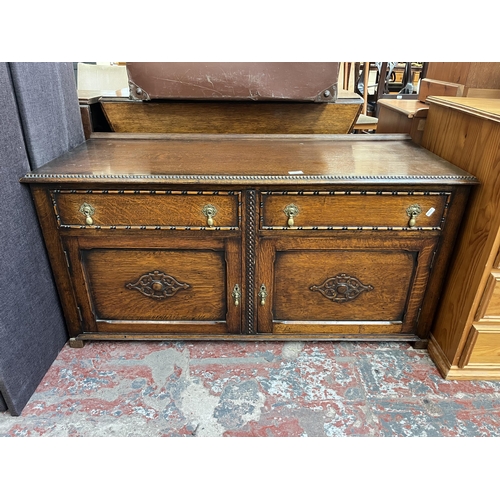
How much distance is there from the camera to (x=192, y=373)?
1.54m

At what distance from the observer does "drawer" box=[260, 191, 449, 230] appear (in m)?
1.34

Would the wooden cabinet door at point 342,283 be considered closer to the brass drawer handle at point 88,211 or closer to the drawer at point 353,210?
the drawer at point 353,210

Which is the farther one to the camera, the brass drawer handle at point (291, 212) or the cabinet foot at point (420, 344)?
the cabinet foot at point (420, 344)

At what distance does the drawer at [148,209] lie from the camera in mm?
1337

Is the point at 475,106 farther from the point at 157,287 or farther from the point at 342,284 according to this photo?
the point at 157,287

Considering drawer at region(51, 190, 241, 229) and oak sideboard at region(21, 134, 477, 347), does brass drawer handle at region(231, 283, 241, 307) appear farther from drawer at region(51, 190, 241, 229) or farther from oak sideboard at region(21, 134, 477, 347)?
drawer at region(51, 190, 241, 229)

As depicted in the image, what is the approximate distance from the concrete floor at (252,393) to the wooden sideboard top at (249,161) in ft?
2.50

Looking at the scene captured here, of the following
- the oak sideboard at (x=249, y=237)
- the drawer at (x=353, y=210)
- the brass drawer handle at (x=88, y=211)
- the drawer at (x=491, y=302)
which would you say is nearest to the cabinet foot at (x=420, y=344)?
the oak sideboard at (x=249, y=237)

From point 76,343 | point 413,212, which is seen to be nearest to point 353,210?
point 413,212

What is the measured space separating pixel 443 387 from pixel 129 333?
1301mm

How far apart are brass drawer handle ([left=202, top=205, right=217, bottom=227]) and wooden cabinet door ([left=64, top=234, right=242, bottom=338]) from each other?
81 millimetres

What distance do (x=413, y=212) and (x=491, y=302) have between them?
0.43 m

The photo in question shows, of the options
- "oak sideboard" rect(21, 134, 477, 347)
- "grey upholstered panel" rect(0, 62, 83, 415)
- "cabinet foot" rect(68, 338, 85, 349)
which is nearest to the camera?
"grey upholstered panel" rect(0, 62, 83, 415)

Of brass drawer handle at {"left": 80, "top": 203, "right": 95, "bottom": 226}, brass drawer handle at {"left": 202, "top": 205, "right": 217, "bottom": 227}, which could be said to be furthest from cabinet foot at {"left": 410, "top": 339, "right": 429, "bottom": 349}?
brass drawer handle at {"left": 80, "top": 203, "right": 95, "bottom": 226}
